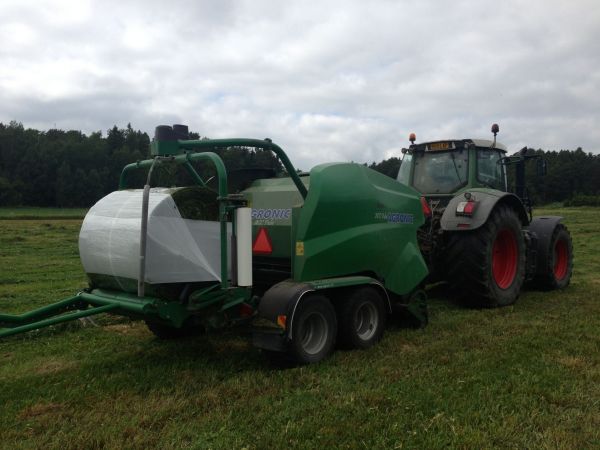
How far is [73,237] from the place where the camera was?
21.0 metres

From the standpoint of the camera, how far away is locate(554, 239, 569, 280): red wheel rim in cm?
898

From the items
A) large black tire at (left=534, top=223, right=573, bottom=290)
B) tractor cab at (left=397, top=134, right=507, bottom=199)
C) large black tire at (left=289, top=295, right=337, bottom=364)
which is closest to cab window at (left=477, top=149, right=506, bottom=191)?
tractor cab at (left=397, top=134, right=507, bottom=199)

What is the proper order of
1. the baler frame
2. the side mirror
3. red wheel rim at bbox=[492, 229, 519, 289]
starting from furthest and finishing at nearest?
1. the side mirror
2. red wheel rim at bbox=[492, 229, 519, 289]
3. the baler frame

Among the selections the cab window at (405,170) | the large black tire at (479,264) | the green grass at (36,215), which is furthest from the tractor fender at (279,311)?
the green grass at (36,215)

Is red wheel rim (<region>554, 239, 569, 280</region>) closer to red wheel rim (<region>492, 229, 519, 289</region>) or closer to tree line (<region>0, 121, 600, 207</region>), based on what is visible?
red wheel rim (<region>492, 229, 519, 289</region>)

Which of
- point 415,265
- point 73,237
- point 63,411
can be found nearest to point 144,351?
point 63,411

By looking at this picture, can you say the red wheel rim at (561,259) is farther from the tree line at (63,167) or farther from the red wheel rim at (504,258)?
the tree line at (63,167)

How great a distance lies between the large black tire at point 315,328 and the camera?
4.61m

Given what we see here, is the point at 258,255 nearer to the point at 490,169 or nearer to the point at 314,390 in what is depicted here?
the point at 314,390

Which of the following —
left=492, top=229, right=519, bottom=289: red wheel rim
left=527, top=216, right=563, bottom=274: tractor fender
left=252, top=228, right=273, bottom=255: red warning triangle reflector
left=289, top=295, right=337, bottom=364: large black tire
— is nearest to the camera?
left=289, top=295, right=337, bottom=364: large black tire

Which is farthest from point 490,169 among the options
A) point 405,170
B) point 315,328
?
point 315,328

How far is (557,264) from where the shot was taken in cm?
905

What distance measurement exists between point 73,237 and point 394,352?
1879 centimetres

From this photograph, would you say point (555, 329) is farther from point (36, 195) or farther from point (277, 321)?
point (36, 195)
